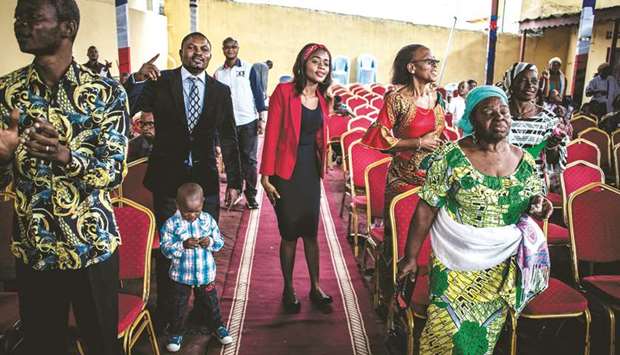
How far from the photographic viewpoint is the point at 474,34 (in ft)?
Result: 63.7

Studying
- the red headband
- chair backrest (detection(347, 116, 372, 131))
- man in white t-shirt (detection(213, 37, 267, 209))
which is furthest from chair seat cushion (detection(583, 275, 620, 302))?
chair backrest (detection(347, 116, 372, 131))

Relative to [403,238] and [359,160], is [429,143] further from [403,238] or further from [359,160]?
[359,160]

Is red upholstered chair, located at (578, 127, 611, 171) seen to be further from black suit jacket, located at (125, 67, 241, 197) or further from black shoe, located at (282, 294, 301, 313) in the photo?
black suit jacket, located at (125, 67, 241, 197)

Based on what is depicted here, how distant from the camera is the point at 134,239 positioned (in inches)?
105

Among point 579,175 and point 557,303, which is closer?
point 557,303

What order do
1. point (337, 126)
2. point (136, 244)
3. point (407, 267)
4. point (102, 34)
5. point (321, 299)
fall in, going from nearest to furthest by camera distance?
point (407, 267)
point (136, 244)
point (321, 299)
point (337, 126)
point (102, 34)

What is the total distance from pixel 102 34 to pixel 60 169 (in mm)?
8952

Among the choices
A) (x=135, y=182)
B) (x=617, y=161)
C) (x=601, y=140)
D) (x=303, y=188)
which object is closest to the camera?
(x=303, y=188)

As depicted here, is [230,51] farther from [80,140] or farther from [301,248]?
[80,140]

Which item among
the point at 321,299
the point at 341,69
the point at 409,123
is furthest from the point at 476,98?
the point at 341,69

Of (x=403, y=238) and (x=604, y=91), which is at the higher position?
(x=604, y=91)

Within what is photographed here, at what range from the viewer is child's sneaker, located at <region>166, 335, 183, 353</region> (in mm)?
3055

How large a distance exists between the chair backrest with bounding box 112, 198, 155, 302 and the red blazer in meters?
0.91

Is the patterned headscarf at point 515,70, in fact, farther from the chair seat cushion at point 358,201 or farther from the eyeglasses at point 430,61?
the chair seat cushion at point 358,201
